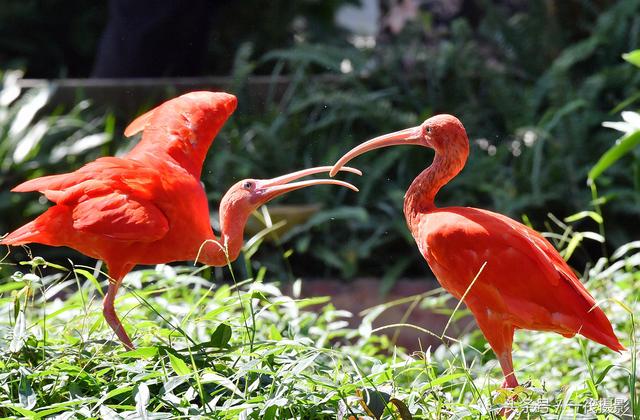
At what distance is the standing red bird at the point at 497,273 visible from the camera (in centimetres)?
282

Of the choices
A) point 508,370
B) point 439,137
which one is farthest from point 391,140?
point 508,370

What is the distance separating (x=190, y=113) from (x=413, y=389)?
1226mm

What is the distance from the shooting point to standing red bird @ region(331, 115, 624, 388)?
282 cm

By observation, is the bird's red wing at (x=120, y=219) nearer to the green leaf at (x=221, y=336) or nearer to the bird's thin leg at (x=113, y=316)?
the bird's thin leg at (x=113, y=316)

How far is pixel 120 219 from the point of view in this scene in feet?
9.84

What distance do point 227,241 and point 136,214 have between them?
29cm

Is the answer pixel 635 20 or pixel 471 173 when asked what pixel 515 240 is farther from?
pixel 635 20

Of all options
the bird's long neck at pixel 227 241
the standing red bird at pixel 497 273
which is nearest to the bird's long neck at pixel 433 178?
the standing red bird at pixel 497 273

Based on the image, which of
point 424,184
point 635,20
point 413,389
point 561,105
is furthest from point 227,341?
point 635,20

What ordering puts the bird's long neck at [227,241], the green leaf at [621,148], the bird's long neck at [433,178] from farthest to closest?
the bird's long neck at [227,241]
the bird's long neck at [433,178]
the green leaf at [621,148]

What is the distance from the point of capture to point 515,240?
286 cm

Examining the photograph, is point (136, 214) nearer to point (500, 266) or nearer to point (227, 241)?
point (227, 241)

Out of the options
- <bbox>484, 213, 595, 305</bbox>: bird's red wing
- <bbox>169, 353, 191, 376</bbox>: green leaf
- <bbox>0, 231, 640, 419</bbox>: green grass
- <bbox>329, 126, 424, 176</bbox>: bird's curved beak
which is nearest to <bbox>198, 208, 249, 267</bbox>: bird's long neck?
<bbox>0, 231, 640, 419</bbox>: green grass

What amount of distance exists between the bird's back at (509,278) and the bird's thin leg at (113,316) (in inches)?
36.2
